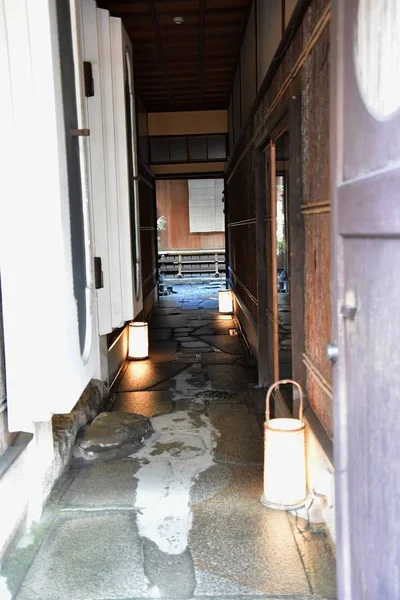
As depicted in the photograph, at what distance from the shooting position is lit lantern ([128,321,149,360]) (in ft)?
26.2

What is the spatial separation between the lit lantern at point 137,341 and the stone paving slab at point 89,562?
14.7 feet

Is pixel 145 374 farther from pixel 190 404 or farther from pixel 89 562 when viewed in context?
pixel 89 562

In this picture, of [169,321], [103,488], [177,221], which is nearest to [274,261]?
[103,488]

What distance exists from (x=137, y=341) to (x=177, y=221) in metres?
12.9

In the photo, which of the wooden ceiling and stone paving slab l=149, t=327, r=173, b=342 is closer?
the wooden ceiling

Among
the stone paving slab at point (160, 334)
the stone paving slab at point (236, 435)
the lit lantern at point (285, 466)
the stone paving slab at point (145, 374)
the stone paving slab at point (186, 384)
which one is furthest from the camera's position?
the stone paving slab at point (160, 334)

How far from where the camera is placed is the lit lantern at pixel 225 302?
11812 millimetres

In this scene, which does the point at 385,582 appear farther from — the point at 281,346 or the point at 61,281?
the point at 281,346

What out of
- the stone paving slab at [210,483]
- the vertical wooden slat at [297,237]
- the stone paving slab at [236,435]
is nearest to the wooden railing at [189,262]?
the stone paving slab at [236,435]

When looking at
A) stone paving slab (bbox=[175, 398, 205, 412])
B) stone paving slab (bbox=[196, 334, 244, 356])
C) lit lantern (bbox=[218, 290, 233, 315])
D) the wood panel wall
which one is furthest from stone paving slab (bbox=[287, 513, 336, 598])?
lit lantern (bbox=[218, 290, 233, 315])

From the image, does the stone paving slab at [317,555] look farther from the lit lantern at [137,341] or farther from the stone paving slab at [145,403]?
the lit lantern at [137,341]

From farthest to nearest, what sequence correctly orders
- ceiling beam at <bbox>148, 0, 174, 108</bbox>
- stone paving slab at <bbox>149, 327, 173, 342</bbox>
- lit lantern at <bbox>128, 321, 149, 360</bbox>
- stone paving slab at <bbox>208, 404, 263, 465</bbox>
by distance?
stone paving slab at <bbox>149, 327, 173, 342</bbox>, lit lantern at <bbox>128, 321, 149, 360</bbox>, ceiling beam at <bbox>148, 0, 174, 108</bbox>, stone paving slab at <bbox>208, 404, 263, 465</bbox>

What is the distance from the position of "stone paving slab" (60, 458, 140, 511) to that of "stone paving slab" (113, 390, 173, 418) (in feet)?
4.02

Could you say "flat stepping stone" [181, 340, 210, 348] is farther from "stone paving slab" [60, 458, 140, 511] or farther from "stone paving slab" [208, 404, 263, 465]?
"stone paving slab" [60, 458, 140, 511]
